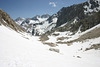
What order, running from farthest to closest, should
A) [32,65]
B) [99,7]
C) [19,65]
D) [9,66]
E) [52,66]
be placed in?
[99,7] → [52,66] → [32,65] → [19,65] → [9,66]

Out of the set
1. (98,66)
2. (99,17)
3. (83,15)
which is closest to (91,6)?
(83,15)

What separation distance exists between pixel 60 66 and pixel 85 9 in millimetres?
153377

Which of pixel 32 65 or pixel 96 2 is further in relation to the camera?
pixel 96 2

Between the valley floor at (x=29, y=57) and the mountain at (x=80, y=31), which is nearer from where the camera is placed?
the valley floor at (x=29, y=57)

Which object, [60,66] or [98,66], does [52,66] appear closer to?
[60,66]

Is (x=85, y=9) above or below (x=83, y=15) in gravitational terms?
above

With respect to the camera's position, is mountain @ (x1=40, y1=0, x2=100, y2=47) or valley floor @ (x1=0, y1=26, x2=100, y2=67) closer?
valley floor @ (x1=0, y1=26, x2=100, y2=67)

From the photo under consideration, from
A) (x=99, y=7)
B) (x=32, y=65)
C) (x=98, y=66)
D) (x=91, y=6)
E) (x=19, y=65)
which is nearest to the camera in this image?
(x=19, y=65)

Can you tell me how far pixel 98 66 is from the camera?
837cm

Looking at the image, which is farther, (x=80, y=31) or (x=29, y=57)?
(x=80, y=31)

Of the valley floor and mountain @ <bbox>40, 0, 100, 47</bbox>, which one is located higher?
mountain @ <bbox>40, 0, 100, 47</bbox>

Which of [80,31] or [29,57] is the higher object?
[80,31]

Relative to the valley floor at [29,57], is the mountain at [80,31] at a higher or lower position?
higher

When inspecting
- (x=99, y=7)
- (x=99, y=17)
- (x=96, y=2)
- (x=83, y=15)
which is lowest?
(x=99, y=17)
